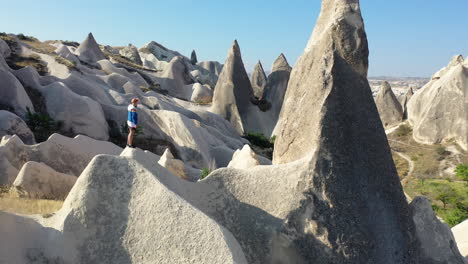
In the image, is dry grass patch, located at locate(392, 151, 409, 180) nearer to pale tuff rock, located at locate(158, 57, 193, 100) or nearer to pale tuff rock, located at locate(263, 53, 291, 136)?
pale tuff rock, located at locate(263, 53, 291, 136)

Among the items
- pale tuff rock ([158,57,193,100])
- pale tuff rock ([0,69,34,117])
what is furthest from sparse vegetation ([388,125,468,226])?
pale tuff rock ([158,57,193,100])

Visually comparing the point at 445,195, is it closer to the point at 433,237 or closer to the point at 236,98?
the point at 236,98

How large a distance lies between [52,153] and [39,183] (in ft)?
6.05

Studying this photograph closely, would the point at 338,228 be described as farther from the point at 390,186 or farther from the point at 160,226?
the point at 160,226

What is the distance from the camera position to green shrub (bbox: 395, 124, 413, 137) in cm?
3125

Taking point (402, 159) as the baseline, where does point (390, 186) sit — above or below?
above

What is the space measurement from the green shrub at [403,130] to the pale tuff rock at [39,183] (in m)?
29.1

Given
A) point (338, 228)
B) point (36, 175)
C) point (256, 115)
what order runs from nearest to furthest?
point (338, 228) → point (36, 175) → point (256, 115)

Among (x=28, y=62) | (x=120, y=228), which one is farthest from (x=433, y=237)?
(x=28, y=62)

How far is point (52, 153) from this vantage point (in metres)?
8.73

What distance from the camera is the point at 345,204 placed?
4.67 meters

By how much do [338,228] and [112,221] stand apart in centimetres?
257

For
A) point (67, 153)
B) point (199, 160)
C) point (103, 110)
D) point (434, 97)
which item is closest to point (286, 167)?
point (67, 153)

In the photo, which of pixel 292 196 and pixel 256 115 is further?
pixel 256 115
